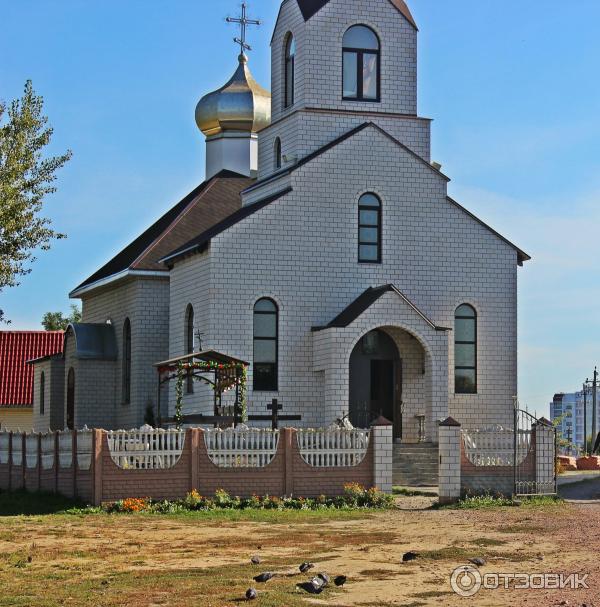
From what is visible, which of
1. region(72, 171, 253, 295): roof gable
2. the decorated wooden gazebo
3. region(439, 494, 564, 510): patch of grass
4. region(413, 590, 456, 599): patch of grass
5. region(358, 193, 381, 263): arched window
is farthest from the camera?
region(72, 171, 253, 295): roof gable

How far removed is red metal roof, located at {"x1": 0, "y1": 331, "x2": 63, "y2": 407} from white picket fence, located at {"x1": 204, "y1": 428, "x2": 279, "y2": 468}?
98.9 feet

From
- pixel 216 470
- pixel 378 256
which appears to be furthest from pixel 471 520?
pixel 378 256

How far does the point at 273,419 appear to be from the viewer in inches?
1357

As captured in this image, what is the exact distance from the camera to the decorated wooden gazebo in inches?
1278

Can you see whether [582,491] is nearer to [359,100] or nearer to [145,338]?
[359,100]

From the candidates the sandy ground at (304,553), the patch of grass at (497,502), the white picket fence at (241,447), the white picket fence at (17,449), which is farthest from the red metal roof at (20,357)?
the sandy ground at (304,553)

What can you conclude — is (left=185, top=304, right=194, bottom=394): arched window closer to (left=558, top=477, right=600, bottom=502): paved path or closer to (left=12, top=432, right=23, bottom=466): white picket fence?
(left=12, top=432, right=23, bottom=466): white picket fence

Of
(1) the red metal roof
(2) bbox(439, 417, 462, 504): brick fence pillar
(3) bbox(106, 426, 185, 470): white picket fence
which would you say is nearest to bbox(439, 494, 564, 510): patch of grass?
(2) bbox(439, 417, 462, 504): brick fence pillar

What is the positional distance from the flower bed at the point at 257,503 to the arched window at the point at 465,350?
1050 cm

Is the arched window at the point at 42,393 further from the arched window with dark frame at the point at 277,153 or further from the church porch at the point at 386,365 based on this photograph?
the church porch at the point at 386,365

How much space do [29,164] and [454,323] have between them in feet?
38.8

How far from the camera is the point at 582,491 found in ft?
102

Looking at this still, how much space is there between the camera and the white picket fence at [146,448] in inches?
1069

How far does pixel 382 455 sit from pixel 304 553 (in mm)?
8872
